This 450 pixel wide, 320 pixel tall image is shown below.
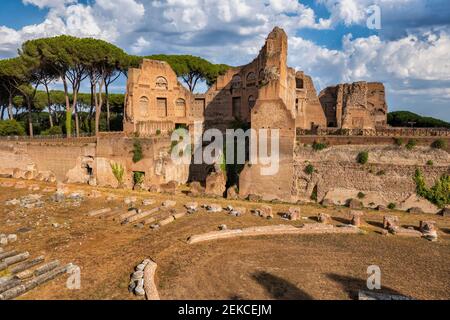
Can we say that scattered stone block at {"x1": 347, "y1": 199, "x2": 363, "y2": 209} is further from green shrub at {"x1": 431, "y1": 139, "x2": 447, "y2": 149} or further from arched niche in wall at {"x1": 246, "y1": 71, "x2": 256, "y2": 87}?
arched niche in wall at {"x1": 246, "y1": 71, "x2": 256, "y2": 87}

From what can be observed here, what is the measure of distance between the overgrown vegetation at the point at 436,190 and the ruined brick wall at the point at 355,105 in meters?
9.21

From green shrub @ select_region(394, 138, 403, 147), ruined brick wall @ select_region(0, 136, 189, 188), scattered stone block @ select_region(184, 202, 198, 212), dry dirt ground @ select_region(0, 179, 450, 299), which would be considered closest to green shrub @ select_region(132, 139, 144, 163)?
ruined brick wall @ select_region(0, 136, 189, 188)

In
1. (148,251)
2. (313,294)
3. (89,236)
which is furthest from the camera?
(89,236)

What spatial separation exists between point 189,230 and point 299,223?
4443mm

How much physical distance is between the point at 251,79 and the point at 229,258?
58.8 feet

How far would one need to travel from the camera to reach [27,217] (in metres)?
14.3

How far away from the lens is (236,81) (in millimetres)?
26672

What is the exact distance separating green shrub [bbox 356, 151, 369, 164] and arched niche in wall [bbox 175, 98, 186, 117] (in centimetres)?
1501

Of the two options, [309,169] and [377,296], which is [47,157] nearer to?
[309,169]

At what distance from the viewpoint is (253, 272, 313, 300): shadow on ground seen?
8.15 m

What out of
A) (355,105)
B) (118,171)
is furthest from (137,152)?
(355,105)
